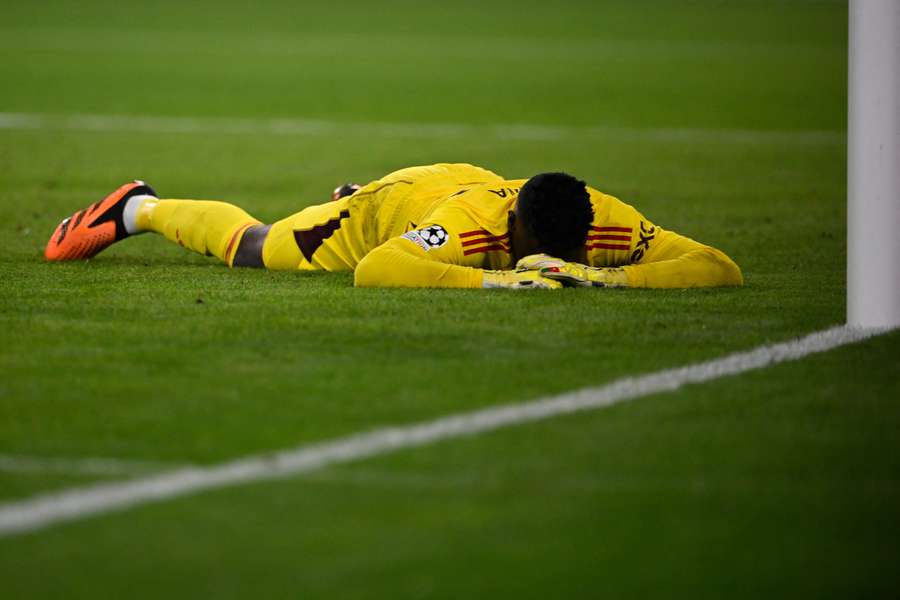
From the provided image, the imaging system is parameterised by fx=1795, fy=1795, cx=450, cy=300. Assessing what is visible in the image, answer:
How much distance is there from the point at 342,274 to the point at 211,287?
29.3 inches

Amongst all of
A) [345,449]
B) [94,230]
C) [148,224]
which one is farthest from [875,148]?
[94,230]

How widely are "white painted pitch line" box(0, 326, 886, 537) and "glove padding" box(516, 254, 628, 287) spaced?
135 centimetres

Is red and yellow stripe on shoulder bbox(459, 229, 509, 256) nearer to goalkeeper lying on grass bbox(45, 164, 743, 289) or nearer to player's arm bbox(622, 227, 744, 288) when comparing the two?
goalkeeper lying on grass bbox(45, 164, 743, 289)

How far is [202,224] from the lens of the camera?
361 inches

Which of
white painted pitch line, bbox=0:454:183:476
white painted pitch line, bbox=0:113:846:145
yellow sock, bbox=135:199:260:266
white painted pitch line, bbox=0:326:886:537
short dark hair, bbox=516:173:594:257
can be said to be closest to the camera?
white painted pitch line, bbox=0:326:886:537

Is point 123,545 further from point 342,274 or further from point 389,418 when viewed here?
point 342,274

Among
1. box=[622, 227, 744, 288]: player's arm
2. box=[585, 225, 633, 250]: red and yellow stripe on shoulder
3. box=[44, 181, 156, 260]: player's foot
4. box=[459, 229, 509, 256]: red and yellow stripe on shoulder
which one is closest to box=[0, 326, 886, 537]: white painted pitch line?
box=[622, 227, 744, 288]: player's arm

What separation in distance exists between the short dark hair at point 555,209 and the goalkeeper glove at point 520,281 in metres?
0.16

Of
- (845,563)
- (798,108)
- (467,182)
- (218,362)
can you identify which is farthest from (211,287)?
(798,108)

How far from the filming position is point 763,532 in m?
4.39

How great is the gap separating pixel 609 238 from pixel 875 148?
5.35ft

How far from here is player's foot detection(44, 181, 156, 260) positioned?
30.4 feet

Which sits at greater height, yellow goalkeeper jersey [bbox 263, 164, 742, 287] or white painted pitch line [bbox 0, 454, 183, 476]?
yellow goalkeeper jersey [bbox 263, 164, 742, 287]

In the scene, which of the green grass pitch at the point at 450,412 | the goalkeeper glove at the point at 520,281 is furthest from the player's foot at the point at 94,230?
the goalkeeper glove at the point at 520,281
